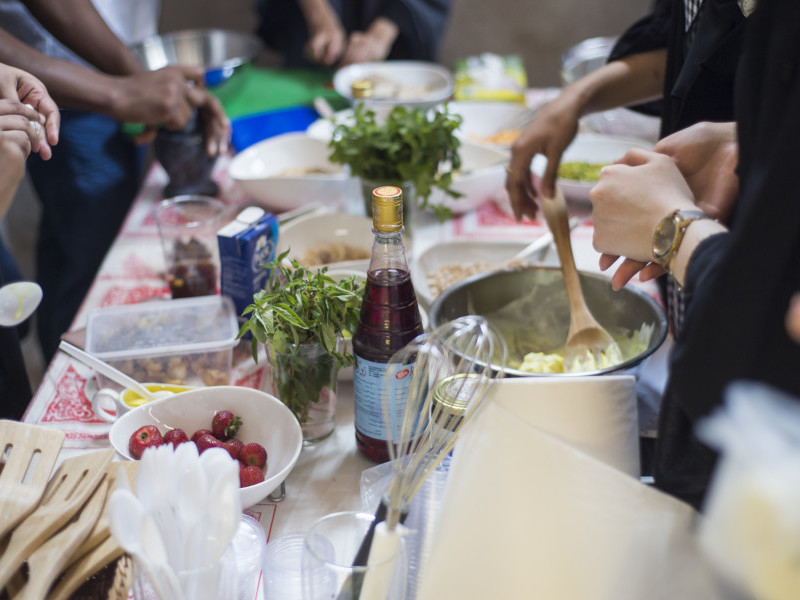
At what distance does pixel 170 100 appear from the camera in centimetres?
145

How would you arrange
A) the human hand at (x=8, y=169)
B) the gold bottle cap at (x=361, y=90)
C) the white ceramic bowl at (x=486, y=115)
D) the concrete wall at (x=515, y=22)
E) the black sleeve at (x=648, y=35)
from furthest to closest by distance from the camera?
the concrete wall at (x=515, y=22)
the white ceramic bowl at (x=486, y=115)
the gold bottle cap at (x=361, y=90)
the black sleeve at (x=648, y=35)
the human hand at (x=8, y=169)

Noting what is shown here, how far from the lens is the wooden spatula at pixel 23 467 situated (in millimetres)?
662

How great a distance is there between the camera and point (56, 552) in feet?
2.06

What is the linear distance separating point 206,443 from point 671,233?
531mm

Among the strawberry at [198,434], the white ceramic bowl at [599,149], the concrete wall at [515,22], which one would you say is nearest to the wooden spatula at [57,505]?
the strawberry at [198,434]

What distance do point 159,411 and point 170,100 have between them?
81 centimetres

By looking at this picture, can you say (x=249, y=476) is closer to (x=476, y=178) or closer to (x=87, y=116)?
(x=476, y=178)

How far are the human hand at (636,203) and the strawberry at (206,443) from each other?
0.48m

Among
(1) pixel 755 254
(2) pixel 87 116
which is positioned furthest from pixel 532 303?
(2) pixel 87 116

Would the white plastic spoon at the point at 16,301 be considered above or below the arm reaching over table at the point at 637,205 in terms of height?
below

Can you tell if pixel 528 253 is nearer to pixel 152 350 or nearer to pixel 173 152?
pixel 152 350

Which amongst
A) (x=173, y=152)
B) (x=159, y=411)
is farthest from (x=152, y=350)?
(x=173, y=152)

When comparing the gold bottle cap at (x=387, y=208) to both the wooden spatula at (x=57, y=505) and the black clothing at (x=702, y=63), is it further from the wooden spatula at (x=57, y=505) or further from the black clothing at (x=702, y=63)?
the black clothing at (x=702, y=63)

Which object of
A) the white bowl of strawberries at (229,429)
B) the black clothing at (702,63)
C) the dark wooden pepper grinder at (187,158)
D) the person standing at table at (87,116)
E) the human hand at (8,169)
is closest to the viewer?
the human hand at (8,169)
